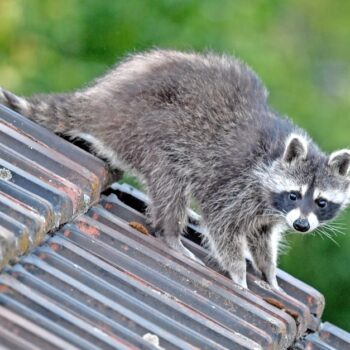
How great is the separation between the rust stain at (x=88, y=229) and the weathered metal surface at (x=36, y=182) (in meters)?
0.05

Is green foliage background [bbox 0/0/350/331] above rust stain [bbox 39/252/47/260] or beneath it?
above

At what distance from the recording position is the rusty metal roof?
411cm

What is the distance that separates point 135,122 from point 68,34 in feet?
12.5

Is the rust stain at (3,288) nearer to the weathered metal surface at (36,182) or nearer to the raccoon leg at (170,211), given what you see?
the weathered metal surface at (36,182)

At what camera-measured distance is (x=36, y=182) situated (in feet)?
15.4

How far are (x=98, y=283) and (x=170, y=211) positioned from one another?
143 centimetres

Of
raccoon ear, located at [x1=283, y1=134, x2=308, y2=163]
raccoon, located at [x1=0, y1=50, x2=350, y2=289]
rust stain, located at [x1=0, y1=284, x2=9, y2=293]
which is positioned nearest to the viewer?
rust stain, located at [x1=0, y1=284, x2=9, y2=293]

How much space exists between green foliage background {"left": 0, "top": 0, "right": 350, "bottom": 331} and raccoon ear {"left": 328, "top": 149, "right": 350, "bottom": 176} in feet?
8.63

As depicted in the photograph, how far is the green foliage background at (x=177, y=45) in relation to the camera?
360 inches

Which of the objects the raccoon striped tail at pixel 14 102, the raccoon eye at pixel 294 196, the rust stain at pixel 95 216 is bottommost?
the rust stain at pixel 95 216

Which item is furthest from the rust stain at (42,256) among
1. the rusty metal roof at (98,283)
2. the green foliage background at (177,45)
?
the green foliage background at (177,45)

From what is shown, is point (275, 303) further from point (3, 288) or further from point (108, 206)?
point (3, 288)

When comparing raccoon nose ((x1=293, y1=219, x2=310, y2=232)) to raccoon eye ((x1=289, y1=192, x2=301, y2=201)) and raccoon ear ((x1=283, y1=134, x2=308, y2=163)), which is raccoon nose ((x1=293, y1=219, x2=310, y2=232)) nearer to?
raccoon eye ((x1=289, y1=192, x2=301, y2=201))

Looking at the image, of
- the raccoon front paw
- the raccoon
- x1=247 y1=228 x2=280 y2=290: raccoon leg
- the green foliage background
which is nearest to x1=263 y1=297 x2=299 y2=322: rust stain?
the raccoon front paw
